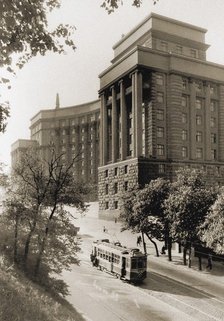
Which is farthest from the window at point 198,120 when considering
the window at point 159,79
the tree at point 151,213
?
the tree at point 151,213

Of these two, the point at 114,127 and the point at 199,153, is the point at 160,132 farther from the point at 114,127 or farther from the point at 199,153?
the point at 114,127

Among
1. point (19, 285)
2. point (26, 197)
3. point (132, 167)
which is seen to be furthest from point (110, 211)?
point (19, 285)

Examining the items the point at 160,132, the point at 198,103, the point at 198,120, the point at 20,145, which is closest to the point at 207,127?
the point at 198,120

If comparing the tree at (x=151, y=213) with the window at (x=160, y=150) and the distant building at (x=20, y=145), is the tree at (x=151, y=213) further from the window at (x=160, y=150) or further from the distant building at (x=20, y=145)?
the distant building at (x=20, y=145)

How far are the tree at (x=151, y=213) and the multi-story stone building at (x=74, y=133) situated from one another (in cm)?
6340

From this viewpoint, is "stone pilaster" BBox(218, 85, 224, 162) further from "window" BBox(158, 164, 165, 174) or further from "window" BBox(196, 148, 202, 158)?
"window" BBox(158, 164, 165, 174)

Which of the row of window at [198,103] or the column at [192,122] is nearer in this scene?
the column at [192,122]

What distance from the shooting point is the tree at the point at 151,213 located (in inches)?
1612

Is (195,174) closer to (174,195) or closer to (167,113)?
(174,195)

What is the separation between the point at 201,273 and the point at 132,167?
31349 mm

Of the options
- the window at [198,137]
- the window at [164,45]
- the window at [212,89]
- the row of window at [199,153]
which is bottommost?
the row of window at [199,153]

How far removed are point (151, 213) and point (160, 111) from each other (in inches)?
1217

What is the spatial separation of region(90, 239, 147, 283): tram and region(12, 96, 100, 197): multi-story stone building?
6944 cm

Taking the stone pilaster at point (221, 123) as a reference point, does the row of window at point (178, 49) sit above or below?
above
